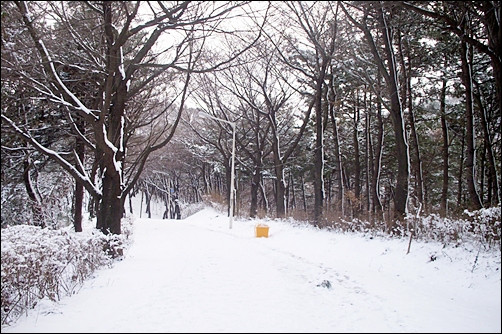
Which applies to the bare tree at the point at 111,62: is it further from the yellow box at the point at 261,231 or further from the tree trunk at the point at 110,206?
the yellow box at the point at 261,231

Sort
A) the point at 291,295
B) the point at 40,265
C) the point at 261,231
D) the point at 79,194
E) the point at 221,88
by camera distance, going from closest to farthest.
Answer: the point at 40,265
the point at 291,295
the point at 79,194
the point at 261,231
the point at 221,88

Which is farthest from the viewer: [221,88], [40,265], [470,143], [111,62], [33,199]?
[221,88]

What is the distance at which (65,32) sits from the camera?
244 inches

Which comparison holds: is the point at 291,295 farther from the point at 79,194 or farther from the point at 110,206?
the point at 79,194

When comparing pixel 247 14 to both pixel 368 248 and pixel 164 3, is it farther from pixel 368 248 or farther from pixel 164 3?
pixel 368 248

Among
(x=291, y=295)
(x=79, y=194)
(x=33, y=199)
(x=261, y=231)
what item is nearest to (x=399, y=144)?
(x=261, y=231)

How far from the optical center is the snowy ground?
3.54 meters

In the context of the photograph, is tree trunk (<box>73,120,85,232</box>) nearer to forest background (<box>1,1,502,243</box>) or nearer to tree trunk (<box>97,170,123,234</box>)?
forest background (<box>1,1,502,243</box>)

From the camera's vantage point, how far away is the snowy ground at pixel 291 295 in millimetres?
3541

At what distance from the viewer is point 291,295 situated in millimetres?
4652

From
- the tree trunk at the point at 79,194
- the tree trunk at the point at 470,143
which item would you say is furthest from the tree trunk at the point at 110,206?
the tree trunk at the point at 470,143

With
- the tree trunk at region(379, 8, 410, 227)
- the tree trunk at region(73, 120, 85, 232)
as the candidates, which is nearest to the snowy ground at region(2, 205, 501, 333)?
the tree trunk at region(379, 8, 410, 227)

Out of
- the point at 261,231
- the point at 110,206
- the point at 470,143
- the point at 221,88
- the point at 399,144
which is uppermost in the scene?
the point at 221,88

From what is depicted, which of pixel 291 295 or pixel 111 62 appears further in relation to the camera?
pixel 111 62
